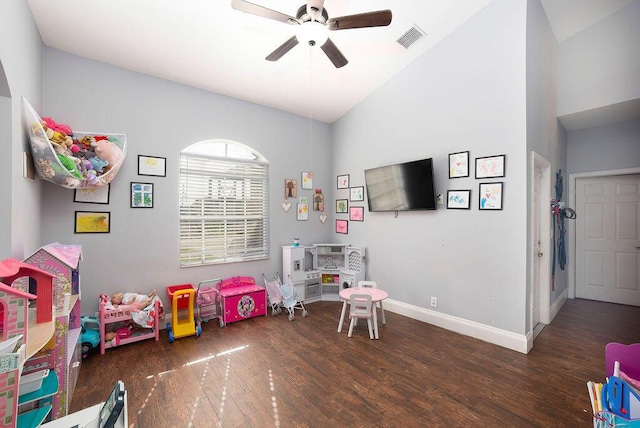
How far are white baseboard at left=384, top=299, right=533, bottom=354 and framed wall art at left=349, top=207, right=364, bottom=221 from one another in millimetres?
1392

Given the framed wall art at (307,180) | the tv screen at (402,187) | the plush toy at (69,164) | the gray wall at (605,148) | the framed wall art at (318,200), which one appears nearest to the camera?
the plush toy at (69,164)

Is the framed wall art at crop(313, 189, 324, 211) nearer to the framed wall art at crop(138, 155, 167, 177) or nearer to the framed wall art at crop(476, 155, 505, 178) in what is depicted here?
the framed wall art at crop(138, 155, 167, 177)

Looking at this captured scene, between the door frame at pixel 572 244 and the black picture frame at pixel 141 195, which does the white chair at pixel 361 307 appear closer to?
the black picture frame at pixel 141 195

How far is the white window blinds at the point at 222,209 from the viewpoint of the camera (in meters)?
3.69

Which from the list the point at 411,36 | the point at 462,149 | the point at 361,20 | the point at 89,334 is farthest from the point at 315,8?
the point at 89,334

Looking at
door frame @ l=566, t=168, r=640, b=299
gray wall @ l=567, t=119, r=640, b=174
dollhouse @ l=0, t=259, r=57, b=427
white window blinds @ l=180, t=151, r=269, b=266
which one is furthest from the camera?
door frame @ l=566, t=168, r=640, b=299

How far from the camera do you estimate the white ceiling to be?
8.44 feet

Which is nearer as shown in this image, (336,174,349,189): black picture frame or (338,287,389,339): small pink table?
(338,287,389,339): small pink table

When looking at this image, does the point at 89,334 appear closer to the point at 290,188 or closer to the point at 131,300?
the point at 131,300

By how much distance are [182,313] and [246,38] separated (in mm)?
3360

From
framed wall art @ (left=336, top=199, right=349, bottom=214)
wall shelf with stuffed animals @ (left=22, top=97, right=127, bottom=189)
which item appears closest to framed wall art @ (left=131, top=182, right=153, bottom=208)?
wall shelf with stuffed animals @ (left=22, top=97, right=127, bottom=189)

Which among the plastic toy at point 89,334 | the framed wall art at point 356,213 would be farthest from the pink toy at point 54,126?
the framed wall art at point 356,213

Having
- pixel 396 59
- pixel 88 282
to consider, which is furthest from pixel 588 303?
pixel 88 282

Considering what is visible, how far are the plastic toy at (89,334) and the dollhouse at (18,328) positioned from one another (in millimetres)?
1228
